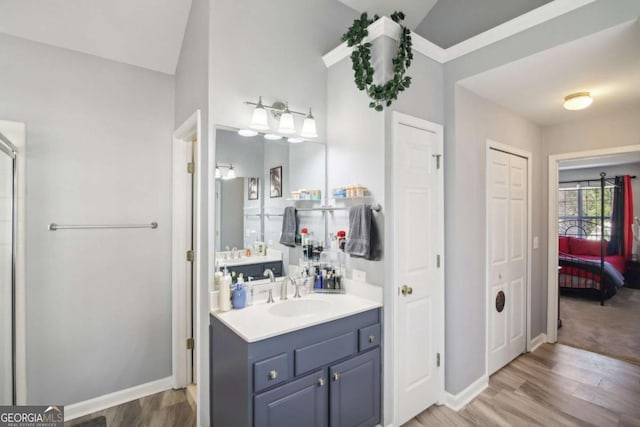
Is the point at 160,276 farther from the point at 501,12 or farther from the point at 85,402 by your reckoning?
the point at 501,12

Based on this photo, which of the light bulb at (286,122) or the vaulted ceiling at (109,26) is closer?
the vaulted ceiling at (109,26)

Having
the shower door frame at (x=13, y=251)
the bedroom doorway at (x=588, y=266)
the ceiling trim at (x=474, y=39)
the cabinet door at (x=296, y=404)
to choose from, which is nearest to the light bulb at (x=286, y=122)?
the ceiling trim at (x=474, y=39)

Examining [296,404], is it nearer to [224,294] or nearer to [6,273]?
[224,294]

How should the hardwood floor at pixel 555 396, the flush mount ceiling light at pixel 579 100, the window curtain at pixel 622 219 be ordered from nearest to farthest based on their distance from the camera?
the hardwood floor at pixel 555 396, the flush mount ceiling light at pixel 579 100, the window curtain at pixel 622 219

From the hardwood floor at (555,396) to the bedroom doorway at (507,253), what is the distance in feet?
0.70

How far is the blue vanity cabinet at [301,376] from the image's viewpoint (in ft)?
5.02

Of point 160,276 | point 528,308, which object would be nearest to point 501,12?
point 528,308

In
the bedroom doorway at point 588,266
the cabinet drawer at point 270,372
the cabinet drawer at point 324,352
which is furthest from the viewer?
the bedroom doorway at point 588,266

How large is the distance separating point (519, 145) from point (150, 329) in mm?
3899

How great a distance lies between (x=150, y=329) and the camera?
102 inches

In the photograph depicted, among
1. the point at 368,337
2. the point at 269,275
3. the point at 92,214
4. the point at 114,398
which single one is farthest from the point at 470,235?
the point at 114,398

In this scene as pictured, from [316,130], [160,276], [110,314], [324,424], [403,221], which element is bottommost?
[324,424]

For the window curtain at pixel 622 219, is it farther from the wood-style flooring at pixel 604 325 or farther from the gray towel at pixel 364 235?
the gray towel at pixel 364 235

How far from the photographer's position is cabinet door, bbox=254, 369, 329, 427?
1.53 meters
